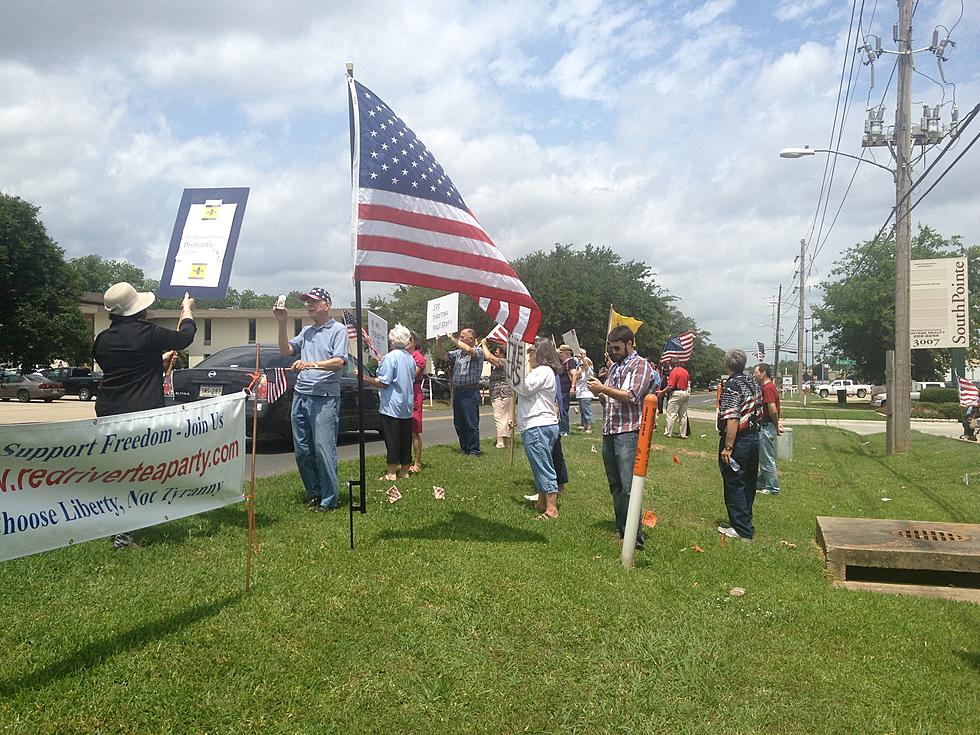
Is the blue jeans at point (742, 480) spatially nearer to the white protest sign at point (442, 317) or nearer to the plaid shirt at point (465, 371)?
the plaid shirt at point (465, 371)

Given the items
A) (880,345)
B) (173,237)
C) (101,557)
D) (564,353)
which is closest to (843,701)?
(101,557)

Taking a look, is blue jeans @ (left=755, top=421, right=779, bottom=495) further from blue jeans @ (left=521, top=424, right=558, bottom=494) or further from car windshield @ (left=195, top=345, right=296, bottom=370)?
car windshield @ (left=195, top=345, right=296, bottom=370)

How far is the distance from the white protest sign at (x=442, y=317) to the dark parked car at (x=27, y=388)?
31922mm

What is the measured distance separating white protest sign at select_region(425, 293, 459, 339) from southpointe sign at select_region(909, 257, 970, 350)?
10.5 meters

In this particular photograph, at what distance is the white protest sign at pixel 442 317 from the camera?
11320 millimetres

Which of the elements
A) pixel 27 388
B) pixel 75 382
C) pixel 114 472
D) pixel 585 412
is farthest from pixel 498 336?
pixel 75 382

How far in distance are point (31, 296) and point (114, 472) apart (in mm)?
45057

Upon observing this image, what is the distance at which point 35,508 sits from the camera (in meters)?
3.35

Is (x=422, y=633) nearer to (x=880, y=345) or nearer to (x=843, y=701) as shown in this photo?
(x=843, y=701)

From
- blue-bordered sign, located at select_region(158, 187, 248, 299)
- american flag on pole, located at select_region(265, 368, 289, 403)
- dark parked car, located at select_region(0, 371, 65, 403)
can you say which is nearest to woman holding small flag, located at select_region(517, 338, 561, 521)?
american flag on pole, located at select_region(265, 368, 289, 403)

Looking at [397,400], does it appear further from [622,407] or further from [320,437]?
[622,407]

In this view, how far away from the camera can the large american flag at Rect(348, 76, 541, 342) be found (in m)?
5.47

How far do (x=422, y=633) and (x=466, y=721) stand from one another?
82 cm

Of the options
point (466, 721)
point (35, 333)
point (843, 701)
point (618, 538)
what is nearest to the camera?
point (466, 721)
